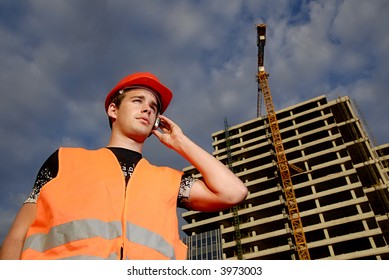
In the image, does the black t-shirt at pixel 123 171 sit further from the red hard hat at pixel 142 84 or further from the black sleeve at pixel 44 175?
the red hard hat at pixel 142 84

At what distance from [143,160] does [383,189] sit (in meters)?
63.4

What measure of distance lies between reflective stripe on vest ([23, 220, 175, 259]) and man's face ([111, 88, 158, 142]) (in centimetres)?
91

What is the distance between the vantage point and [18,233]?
76.2 inches

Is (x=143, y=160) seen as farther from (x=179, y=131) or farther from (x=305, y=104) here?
(x=305, y=104)

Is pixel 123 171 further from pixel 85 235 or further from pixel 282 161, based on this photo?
pixel 282 161

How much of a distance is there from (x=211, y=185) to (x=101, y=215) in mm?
828

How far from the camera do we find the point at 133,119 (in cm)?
265

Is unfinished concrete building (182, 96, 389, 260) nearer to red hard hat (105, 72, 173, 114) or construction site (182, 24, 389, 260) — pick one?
construction site (182, 24, 389, 260)

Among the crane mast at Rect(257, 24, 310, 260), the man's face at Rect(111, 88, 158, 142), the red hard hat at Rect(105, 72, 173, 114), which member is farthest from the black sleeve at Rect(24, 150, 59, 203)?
the crane mast at Rect(257, 24, 310, 260)

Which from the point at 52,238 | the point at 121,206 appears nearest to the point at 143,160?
the point at 121,206

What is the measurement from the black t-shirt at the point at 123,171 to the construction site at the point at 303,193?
53057mm

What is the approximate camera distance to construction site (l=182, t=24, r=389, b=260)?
172 feet

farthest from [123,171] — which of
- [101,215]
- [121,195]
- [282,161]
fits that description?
[282,161]

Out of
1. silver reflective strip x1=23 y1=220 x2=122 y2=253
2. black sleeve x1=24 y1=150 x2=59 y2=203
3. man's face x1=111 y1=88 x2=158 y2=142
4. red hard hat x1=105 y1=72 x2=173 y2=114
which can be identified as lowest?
silver reflective strip x1=23 y1=220 x2=122 y2=253
